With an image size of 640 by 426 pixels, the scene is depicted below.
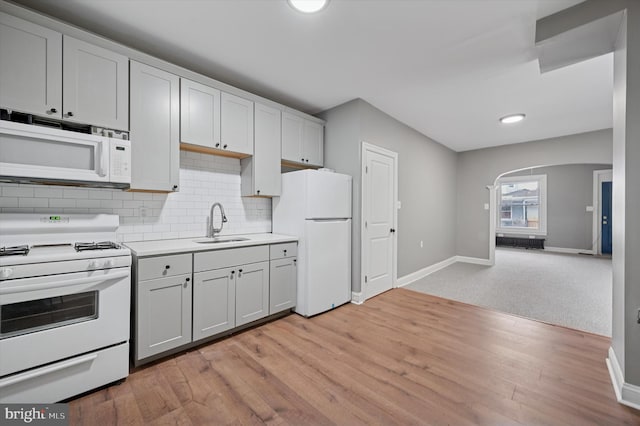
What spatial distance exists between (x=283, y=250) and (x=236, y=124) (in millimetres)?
1465

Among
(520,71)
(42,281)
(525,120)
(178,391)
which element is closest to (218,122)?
(42,281)

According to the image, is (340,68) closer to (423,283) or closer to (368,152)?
(368,152)

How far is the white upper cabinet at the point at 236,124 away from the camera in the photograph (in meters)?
2.72

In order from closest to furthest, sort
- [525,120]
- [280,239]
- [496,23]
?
[496,23] < [280,239] < [525,120]

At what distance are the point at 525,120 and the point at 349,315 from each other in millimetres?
Answer: 4137

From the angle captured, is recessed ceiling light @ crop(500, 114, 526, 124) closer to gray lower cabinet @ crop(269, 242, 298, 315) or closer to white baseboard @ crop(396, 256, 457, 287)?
white baseboard @ crop(396, 256, 457, 287)

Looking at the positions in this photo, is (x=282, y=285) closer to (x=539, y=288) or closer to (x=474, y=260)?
(x=539, y=288)

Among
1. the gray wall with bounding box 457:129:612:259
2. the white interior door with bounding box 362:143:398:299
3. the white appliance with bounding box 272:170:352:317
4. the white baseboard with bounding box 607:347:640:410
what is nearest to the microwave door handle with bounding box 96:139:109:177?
the white appliance with bounding box 272:170:352:317

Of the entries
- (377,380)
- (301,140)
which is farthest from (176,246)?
(301,140)

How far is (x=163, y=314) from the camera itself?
206 centimetres

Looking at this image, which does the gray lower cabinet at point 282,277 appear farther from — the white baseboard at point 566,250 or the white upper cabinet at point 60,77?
the white baseboard at point 566,250

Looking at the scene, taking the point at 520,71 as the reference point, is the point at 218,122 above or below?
below

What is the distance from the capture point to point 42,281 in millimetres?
1527

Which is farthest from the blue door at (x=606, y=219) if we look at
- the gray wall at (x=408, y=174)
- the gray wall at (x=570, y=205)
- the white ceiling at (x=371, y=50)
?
the white ceiling at (x=371, y=50)
